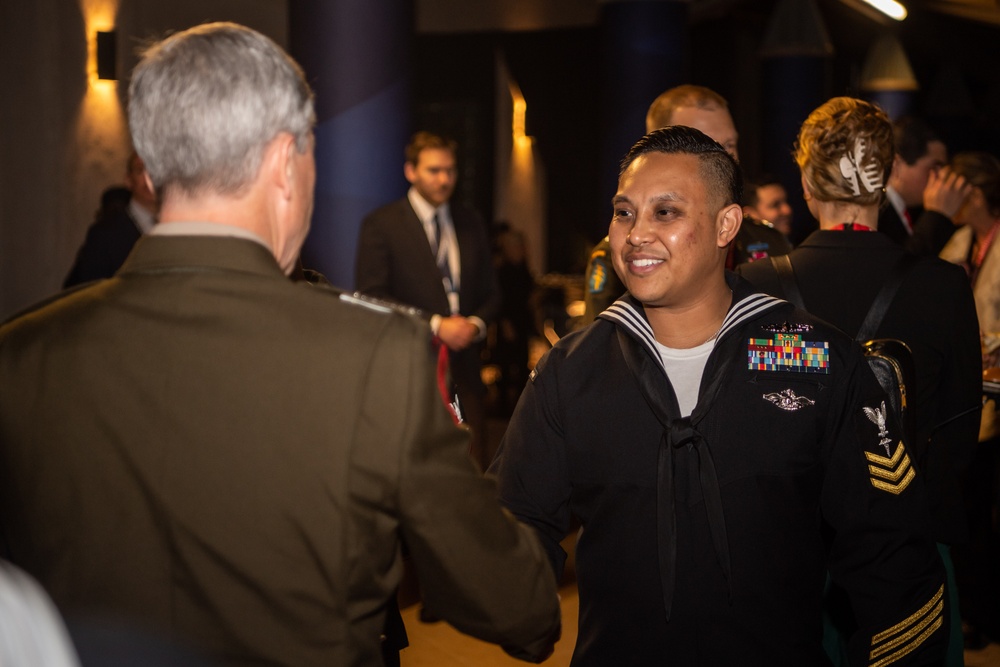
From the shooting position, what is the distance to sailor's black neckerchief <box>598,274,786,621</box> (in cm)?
176

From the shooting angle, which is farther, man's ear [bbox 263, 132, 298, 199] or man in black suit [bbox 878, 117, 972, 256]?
man in black suit [bbox 878, 117, 972, 256]

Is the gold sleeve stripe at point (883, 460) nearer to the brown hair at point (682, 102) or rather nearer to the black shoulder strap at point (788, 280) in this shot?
the black shoulder strap at point (788, 280)

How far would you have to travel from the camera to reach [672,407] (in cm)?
184

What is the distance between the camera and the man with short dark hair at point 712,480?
178 cm

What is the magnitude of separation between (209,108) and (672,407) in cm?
100

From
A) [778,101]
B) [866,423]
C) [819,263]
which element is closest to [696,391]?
[866,423]

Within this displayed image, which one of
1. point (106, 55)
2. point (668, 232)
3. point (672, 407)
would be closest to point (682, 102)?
point (668, 232)

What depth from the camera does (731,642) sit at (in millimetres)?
1765

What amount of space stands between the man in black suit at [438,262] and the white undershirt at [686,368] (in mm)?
2612

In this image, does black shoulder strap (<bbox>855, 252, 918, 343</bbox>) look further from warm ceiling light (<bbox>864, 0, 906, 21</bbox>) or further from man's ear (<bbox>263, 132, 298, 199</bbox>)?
warm ceiling light (<bbox>864, 0, 906, 21</bbox>)

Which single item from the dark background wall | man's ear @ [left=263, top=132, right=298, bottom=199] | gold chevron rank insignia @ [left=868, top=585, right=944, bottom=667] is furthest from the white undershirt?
the dark background wall

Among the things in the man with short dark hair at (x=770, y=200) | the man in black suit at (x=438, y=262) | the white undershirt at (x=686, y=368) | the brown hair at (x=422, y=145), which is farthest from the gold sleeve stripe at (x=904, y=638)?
the brown hair at (x=422, y=145)

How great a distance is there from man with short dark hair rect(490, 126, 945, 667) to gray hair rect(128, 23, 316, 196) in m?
0.87

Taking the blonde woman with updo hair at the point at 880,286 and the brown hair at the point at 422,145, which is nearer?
the blonde woman with updo hair at the point at 880,286
